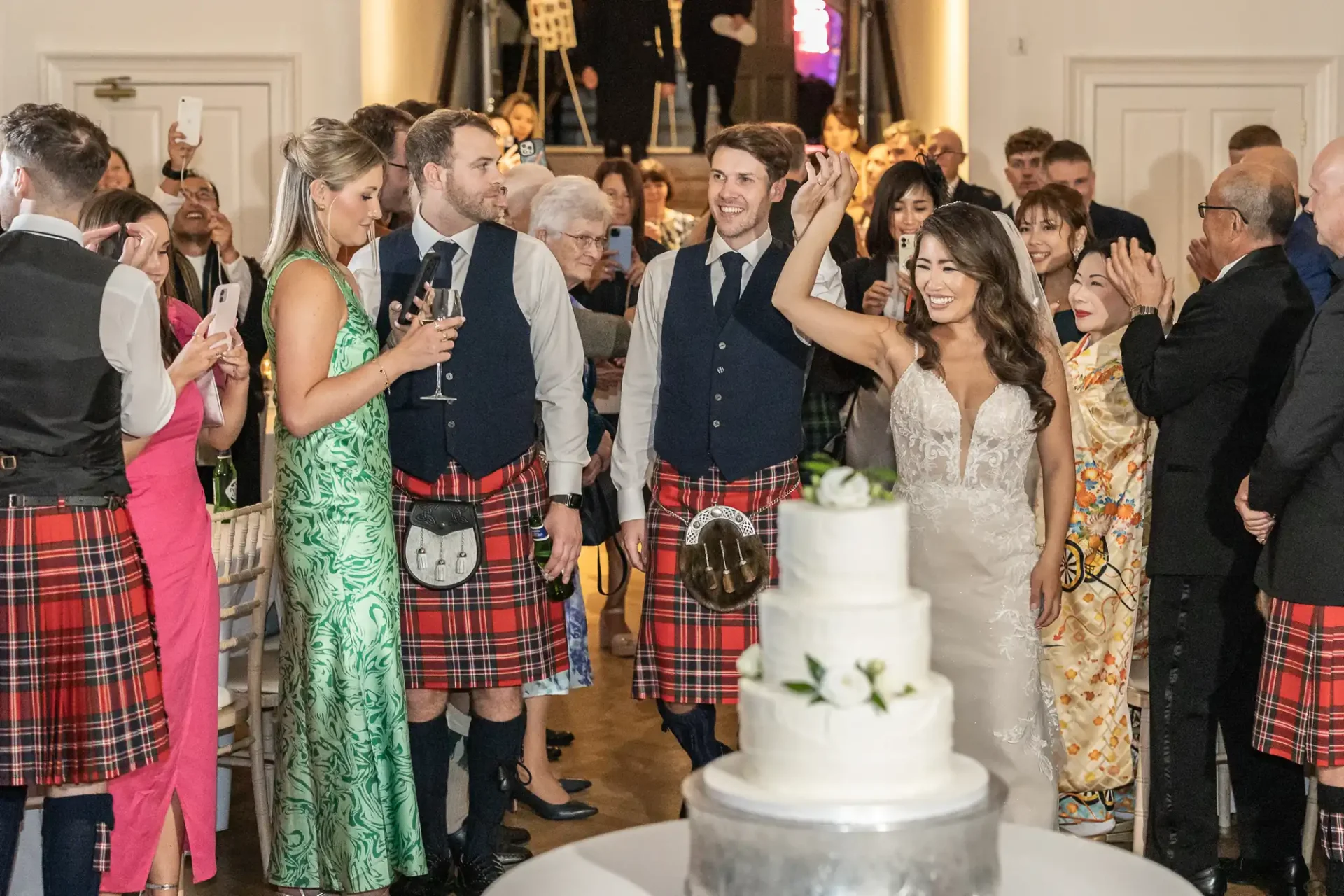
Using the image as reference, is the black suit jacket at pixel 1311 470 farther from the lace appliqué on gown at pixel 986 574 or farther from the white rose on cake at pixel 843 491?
the white rose on cake at pixel 843 491

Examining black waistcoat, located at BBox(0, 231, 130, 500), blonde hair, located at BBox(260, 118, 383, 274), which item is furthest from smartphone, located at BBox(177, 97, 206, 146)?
black waistcoat, located at BBox(0, 231, 130, 500)

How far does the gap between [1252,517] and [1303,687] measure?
365 mm

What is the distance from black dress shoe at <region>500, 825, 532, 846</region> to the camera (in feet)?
13.3

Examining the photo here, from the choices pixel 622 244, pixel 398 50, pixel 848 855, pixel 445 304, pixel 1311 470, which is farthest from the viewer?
pixel 398 50

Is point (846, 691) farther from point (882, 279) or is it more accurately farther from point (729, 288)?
point (882, 279)

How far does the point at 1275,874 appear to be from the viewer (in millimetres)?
3754

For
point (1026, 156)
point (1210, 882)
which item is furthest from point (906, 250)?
point (1026, 156)

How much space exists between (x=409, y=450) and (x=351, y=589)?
0.38 m

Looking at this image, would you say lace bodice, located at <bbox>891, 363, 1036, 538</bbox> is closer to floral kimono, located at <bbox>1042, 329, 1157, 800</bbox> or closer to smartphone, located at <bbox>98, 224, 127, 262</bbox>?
floral kimono, located at <bbox>1042, 329, 1157, 800</bbox>

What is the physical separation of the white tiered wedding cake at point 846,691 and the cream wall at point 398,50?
7116 millimetres

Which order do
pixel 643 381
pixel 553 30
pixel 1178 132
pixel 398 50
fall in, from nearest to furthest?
pixel 643 381
pixel 1178 132
pixel 398 50
pixel 553 30

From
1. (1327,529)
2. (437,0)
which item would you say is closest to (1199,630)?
(1327,529)

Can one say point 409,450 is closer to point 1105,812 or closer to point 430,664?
point 430,664

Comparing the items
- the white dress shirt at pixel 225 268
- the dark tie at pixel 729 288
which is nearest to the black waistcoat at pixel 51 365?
the dark tie at pixel 729 288
